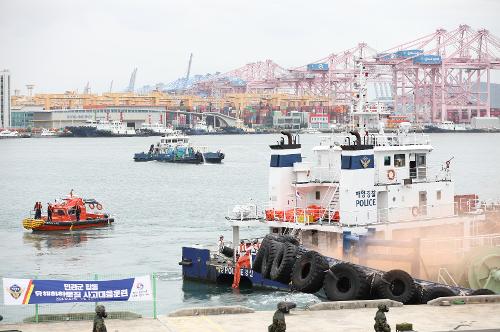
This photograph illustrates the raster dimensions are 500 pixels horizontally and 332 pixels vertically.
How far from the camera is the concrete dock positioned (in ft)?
76.3

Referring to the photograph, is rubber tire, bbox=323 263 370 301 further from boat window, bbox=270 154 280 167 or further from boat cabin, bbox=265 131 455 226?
boat window, bbox=270 154 280 167

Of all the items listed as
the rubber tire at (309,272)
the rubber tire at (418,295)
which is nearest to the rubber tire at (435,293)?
the rubber tire at (418,295)

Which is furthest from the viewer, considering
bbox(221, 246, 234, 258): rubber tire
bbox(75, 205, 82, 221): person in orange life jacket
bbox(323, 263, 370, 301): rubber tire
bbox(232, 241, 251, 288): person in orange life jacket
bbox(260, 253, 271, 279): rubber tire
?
bbox(75, 205, 82, 221): person in orange life jacket

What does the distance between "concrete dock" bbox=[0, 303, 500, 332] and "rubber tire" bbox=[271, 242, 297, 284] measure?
771 cm

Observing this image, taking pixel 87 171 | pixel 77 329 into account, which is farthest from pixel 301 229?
pixel 87 171

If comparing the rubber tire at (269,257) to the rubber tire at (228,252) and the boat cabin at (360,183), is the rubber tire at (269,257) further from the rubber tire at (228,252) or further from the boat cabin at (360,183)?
the rubber tire at (228,252)

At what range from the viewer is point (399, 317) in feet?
79.9

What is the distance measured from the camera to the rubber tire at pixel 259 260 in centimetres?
3425

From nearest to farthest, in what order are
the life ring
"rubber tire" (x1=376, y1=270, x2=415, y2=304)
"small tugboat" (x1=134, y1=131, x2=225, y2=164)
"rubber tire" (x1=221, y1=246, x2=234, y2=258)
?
"rubber tire" (x1=376, y1=270, x2=415, y2=304) → the life ring → "rubber tire" (x1=221, y1=246, x2=234, y2=258) → "small tugboat" (x1=134, y1=131, x2=225, y2=164)

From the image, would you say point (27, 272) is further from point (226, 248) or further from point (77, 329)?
point (77, 329)

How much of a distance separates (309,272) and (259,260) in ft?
11.4

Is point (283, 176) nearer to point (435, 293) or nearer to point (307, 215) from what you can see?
point (307, 215)

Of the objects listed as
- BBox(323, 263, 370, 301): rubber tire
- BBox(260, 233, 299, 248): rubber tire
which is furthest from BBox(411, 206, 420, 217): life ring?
BBox(323, 263, 370, 301): rubber tire

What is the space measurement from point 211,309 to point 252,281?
1006 cm
